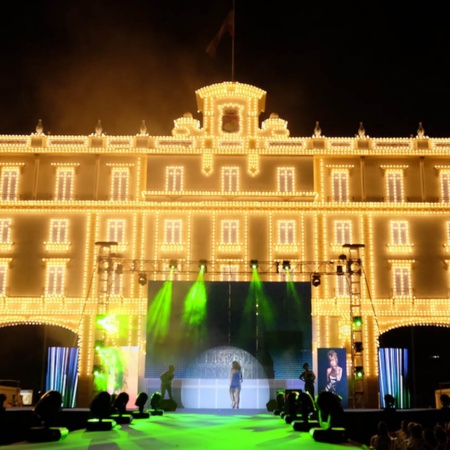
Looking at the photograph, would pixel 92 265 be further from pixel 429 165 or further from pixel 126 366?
pixel 429 165

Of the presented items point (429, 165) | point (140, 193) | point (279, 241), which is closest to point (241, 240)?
point (279, 241)

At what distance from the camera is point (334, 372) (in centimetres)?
2814

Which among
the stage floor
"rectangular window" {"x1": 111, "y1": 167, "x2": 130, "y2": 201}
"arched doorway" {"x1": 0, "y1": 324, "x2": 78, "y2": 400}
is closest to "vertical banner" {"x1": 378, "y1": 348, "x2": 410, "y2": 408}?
"rectangular window" {"x1": 111, "y1": 167, "x2": 130, "y2": 201}

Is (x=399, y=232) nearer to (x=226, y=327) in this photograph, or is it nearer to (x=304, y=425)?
(x=226, y=327)

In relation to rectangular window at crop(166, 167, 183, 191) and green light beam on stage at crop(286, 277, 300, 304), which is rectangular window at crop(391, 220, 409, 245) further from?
rectangular window at crop(166, 167, 183, 191)

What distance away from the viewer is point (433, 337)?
36906mm

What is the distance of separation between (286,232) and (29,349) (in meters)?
15.5

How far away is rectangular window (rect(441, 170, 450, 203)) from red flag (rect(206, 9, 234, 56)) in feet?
42.7

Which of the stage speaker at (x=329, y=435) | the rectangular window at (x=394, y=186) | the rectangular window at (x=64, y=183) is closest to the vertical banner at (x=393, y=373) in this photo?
the rectangular window at (x=394, y=186)

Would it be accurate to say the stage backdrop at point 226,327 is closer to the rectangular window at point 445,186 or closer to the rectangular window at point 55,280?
the rectangular window at point 55,280

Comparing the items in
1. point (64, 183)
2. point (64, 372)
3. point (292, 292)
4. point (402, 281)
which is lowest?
point (64, 372)

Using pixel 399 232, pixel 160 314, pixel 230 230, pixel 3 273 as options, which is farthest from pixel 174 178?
pixel 399 232

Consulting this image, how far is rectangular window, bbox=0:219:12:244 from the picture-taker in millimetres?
34581

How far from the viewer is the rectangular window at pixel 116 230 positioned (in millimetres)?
34406
